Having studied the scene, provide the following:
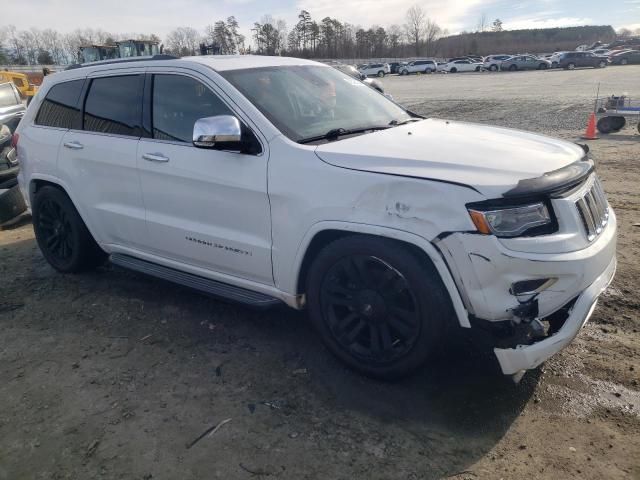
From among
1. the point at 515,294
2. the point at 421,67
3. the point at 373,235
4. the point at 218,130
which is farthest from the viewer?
the point at 421,67

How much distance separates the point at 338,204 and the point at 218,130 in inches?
34.5

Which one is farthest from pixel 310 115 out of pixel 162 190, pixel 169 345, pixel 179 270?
pixel 169 345

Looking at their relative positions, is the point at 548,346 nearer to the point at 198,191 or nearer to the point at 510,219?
the point at 510,219

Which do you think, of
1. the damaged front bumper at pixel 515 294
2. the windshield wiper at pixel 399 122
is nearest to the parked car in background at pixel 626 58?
the windshield wiper at pixel 399 122

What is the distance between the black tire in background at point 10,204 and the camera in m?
6.82

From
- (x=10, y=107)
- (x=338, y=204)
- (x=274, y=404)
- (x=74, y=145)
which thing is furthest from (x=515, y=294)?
(x=10, y=107)

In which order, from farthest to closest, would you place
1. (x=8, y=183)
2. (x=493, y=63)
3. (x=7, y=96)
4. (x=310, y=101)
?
(x=493, y=63), (x=7, y=96), (x=8, y=183), (x=310, y=101)

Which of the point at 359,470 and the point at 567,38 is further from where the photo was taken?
the point at 567,38

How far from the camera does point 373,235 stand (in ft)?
9.41

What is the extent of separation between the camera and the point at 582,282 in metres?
2.64

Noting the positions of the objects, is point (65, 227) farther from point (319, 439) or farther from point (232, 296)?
point (319, 439)

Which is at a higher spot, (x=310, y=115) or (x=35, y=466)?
(x=310, y=115)

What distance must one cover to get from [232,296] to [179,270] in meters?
0.68

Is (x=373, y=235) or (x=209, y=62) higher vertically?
(x=209, y=62)
